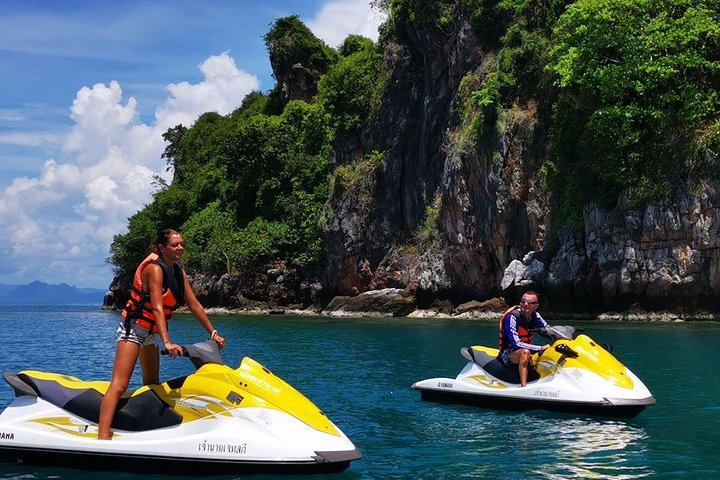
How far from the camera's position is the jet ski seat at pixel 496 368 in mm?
12250

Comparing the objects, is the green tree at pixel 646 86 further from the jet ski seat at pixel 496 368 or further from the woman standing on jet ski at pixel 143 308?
the woman standing on jet ski at pixel 143 308

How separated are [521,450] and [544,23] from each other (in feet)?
120

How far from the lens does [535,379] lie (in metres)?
12.2

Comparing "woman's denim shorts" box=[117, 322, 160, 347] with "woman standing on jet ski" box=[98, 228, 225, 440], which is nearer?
"woman standing on jet ski" box=[98, 228, 225, 440]

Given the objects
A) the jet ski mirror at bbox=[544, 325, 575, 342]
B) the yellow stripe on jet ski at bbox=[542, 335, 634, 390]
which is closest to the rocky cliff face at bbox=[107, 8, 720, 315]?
the jet ski mirror at bbox=[544, 325, 575, 342]

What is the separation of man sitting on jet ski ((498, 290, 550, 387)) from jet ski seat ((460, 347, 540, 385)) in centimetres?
13

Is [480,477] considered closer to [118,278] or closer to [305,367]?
[305,367]

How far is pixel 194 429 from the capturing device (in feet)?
26.1

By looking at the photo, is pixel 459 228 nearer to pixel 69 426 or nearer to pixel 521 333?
pixel 521 333

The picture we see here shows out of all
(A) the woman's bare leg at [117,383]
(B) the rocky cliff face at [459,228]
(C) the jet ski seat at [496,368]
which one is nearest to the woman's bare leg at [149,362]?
(A) the woman's bare leg at [117,383]

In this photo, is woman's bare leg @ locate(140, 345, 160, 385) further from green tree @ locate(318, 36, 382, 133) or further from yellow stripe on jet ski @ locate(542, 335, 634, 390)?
green tree @ locate(318, 36, 382, 133)

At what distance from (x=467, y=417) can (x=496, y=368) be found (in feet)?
3.79

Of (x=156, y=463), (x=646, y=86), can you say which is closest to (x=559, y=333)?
(x=156, y=463)

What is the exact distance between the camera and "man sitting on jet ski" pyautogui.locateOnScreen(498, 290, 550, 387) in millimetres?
11969
